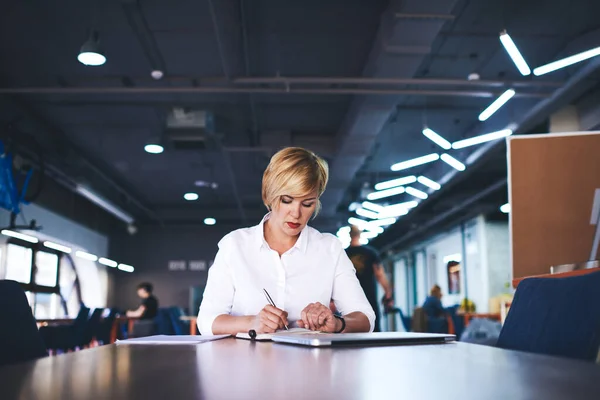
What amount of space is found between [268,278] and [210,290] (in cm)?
21

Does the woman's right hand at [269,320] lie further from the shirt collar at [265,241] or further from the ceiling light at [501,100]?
the ceiling light at [501,100]

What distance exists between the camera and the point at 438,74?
8109 millimetres

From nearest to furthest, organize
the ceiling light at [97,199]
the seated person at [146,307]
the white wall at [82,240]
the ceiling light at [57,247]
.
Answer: the seated person at [146,307], the ceiling light at [97,199], the white wall at [82,240], the ceiling light at [57,247]

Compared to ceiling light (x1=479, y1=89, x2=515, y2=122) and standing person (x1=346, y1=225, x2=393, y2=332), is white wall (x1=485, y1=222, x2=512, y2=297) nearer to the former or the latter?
ceiling light (x1=479, y1=89, x2=515, y2=122)

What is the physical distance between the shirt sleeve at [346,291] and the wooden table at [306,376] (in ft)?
3.28

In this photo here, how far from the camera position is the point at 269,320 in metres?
1.76

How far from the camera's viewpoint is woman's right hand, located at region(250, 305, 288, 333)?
1760 millimetres

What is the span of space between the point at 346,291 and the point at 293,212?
35 cm

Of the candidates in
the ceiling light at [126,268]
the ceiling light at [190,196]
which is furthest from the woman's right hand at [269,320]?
the ceiling light at [126,268]

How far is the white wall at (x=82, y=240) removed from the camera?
39.3 feet

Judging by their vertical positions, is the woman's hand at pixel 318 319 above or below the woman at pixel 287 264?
below

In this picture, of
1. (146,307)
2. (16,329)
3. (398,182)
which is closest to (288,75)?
(398,182)

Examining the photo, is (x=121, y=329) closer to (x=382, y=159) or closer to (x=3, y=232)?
(x=3, y=232)

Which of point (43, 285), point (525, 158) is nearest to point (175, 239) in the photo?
point (43, 285)
